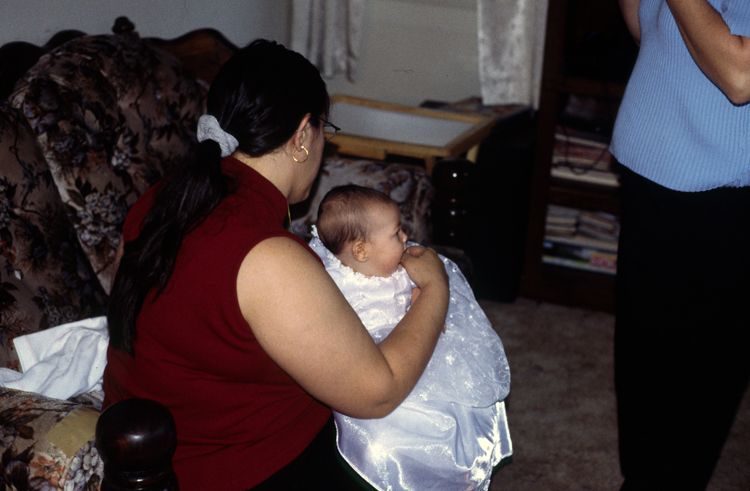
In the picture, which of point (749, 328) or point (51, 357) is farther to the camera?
point (749, 328)

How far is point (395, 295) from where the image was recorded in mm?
1224

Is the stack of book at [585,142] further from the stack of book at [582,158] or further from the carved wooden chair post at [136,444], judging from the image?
the carved wooden chair post at [136,444]

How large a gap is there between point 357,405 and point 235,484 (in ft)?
0.76

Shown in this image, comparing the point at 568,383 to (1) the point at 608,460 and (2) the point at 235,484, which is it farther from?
(2) the point at 235,484

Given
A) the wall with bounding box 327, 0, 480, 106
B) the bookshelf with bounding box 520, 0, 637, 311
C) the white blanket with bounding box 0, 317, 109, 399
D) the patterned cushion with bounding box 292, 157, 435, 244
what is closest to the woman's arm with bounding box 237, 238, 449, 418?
the white blanket with bounding box 0, 317, 109, 399

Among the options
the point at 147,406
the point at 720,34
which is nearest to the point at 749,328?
the point at 720,34

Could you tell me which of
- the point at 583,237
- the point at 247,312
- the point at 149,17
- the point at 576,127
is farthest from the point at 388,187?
the point at 583,237

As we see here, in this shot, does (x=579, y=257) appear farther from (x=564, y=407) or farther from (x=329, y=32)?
(x=329, y=32)

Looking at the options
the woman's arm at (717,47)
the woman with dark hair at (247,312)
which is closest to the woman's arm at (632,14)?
the woman's arm at (717,47)

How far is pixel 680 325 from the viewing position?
1.35m

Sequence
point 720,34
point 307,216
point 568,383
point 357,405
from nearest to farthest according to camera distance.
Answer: point 357,405 < point 720,34 < point 307,216 < point 568,383

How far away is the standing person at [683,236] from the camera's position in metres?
1.16

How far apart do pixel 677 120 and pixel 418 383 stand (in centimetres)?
70

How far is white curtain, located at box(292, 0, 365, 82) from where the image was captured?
9.89ft
